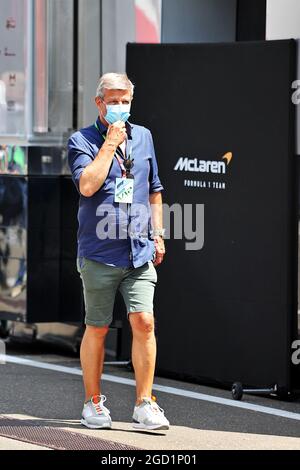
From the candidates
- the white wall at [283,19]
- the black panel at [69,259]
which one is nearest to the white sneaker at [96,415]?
the black panel at [69,259]

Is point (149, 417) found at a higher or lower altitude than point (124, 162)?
lower

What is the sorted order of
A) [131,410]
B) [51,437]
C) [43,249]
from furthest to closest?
[43,249]
[131,410]
[51,437]

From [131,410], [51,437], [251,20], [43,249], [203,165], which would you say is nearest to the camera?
[51,437]

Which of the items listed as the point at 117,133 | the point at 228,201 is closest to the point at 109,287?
the point at 117,133

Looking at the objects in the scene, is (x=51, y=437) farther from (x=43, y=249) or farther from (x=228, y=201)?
(x=43, y=249)

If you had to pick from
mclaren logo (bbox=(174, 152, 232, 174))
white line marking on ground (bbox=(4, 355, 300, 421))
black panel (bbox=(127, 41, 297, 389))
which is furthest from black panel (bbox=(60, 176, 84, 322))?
mclaren logo (bbox=(174, 152, 232, 174))

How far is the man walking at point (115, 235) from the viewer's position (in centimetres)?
679

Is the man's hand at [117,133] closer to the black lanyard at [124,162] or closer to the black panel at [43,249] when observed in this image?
the black lanyard at [124,162]

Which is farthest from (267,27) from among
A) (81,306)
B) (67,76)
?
(81,306)

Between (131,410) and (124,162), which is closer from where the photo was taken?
(124,162)

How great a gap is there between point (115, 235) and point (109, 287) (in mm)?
281

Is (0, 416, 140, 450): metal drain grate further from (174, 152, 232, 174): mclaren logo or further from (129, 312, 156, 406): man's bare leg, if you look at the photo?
(174, 152, 232, 174): mclaren logo

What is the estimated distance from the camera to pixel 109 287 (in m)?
6.88

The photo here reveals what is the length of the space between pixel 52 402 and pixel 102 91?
1970 mm
